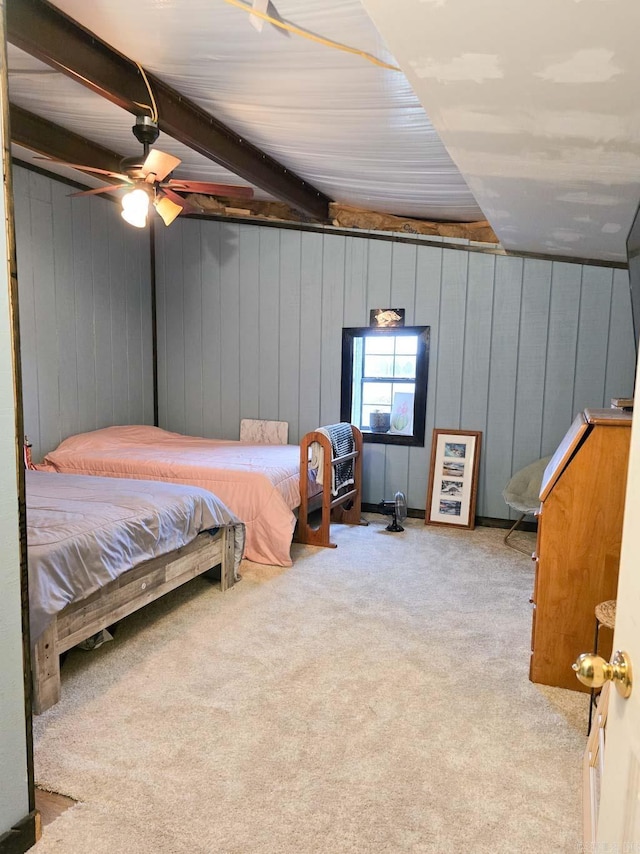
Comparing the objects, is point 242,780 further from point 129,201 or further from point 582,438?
point 129,201

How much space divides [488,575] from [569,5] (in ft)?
10.5

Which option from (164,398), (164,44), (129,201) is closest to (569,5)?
(164,44)

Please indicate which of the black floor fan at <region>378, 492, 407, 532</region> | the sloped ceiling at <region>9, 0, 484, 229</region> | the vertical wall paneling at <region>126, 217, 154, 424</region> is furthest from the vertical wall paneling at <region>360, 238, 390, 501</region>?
the vertical wall paneling at <region>126, 217, 154, 424</region>

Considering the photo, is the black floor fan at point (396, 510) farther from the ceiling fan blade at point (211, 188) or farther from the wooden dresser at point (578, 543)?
the ceiling fan blade at point (211, 188)

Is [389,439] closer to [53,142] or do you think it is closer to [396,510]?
[396,510]

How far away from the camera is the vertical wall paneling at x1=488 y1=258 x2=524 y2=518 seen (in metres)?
4.62

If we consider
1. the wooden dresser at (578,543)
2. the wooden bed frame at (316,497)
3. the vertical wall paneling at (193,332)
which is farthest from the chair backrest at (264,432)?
the wooden dresser at (578,543)

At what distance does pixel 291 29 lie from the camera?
2.06 metres

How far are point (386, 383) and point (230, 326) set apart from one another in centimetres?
170

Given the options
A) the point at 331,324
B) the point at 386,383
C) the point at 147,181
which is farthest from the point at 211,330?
the point at 147,181

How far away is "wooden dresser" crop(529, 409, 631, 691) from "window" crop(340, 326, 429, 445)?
2.58 meters

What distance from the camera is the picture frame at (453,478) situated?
4773 mm

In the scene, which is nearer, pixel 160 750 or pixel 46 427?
pixel 160 750

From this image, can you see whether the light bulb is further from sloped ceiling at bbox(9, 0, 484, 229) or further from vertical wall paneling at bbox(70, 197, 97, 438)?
vertical wall paneling at bbox(70, 197, 97, 438)
